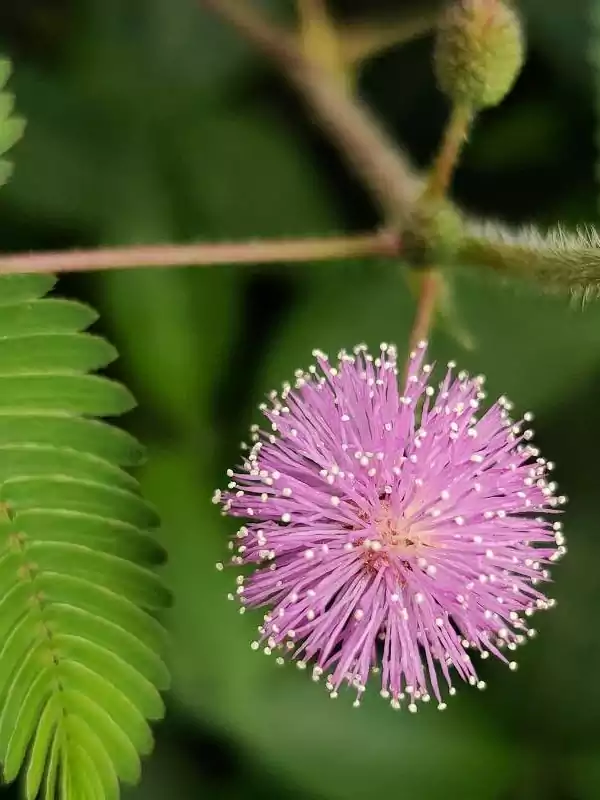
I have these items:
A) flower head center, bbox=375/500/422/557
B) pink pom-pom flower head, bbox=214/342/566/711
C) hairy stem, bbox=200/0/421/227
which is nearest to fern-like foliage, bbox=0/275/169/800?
pink pom-pom flower head, bbox=214/342/566/711

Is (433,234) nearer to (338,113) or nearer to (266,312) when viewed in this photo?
(338,113)

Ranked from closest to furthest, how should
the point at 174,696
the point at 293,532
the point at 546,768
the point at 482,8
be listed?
1. the point at 293,532
2. the point at 482,8
3. the point at 174,696
4. the point at 546,768

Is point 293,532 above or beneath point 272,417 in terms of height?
beneath

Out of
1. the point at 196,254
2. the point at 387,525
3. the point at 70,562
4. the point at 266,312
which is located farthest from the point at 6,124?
the point at 266,312

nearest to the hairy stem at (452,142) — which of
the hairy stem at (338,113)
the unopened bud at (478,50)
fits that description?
the unopened bud at (478,50)

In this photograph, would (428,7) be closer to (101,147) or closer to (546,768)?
(101,147)

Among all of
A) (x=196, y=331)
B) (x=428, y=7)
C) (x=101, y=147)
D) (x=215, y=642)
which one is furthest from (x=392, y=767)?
(x=428, y=7)

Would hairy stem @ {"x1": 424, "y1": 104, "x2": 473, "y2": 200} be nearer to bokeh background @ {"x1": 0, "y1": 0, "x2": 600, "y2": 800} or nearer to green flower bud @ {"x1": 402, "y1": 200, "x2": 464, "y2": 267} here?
green flower bud @ {"x1": 402, "y1": 200, "x2": 464, "y2": 267}
